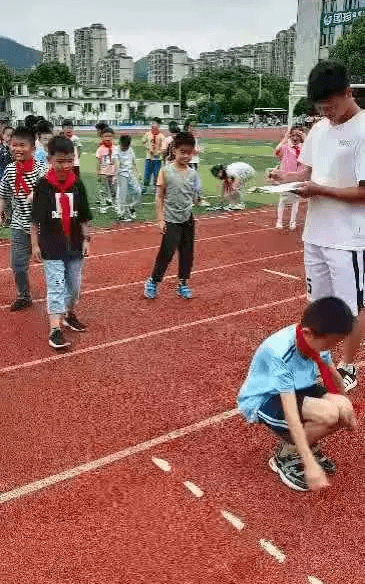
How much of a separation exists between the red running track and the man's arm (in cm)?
40

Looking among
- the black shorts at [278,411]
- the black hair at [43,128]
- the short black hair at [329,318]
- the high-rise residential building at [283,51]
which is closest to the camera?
the short black hair at [329,318]

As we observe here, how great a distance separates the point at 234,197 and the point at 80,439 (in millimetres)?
9841

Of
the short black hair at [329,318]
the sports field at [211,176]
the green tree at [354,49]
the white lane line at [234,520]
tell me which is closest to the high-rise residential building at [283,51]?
the green tree at [354,49]

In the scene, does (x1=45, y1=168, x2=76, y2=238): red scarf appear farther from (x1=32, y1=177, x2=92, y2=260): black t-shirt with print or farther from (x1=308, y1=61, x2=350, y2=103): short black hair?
(x1=308, y1=61, x2=350, y2=103): short black hair

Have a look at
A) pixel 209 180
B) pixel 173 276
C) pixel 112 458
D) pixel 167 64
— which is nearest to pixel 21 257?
pixel 173 276

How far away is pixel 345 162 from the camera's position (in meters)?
3.64

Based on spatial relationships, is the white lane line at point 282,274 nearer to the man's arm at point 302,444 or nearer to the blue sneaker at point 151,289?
the blue sneaker at point 151,289

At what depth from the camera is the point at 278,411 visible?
10.2ft

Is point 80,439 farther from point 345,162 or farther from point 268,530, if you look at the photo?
point 345,162

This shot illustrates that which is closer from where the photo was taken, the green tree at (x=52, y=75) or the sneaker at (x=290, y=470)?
the sneaker at (x=290, y=470)

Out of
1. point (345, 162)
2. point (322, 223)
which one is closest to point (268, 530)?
point (322, 223)

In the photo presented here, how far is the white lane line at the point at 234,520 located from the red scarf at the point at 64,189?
114 inches

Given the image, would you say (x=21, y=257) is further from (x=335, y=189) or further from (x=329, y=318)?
(x=329, y=318)

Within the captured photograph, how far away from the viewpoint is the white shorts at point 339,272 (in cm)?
379
